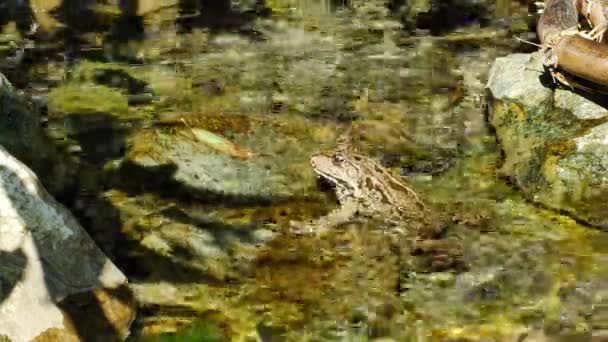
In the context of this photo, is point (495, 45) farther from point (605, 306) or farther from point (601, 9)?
point (605, 306)

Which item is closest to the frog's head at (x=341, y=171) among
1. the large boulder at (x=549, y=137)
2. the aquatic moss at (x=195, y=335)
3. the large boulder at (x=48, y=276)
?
the large boulder at (x=549, y=137)

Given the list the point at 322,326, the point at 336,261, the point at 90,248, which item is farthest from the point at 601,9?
the point at 90,248

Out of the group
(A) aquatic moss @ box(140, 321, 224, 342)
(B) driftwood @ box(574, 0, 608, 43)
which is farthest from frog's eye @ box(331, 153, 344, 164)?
(B) driftwood @ box(574, 0, 608, 43)

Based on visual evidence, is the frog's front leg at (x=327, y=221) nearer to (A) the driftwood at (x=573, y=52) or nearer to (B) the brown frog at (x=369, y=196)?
(B) the brown frog at (x=369, y=196)

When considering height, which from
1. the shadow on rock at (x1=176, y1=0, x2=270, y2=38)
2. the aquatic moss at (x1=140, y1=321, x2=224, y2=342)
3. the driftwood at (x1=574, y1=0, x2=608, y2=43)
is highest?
the driftwood at (x1=574, y1=0, x2=608, y2=43)

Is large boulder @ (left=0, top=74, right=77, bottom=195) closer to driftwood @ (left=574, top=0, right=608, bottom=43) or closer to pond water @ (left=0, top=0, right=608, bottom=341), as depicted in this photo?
pond water @ (left=0, top=0, right=608, bottom=341)

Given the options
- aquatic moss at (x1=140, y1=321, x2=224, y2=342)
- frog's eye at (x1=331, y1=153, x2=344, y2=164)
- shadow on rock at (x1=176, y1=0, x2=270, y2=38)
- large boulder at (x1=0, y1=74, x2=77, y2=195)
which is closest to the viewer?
aquatic moss at (x1=140, y1=321, x2=224, y2=342)

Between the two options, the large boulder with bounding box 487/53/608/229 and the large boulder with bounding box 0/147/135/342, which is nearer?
the large boulder with bounding box 0/147/135/342

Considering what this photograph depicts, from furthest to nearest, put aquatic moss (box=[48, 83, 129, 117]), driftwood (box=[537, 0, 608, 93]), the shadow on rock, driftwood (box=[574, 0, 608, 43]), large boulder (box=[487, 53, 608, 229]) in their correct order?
the shadow on rock, aquatic moss (box=[48, 83, 129, 117]), driftwood (box=[574, 0, 608, 43]), driftwood (box=[537, 0, 608, 93]), large boulder (box=[487, 53, 608, 229])

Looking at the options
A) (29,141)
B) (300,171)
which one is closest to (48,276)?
(29,141)
